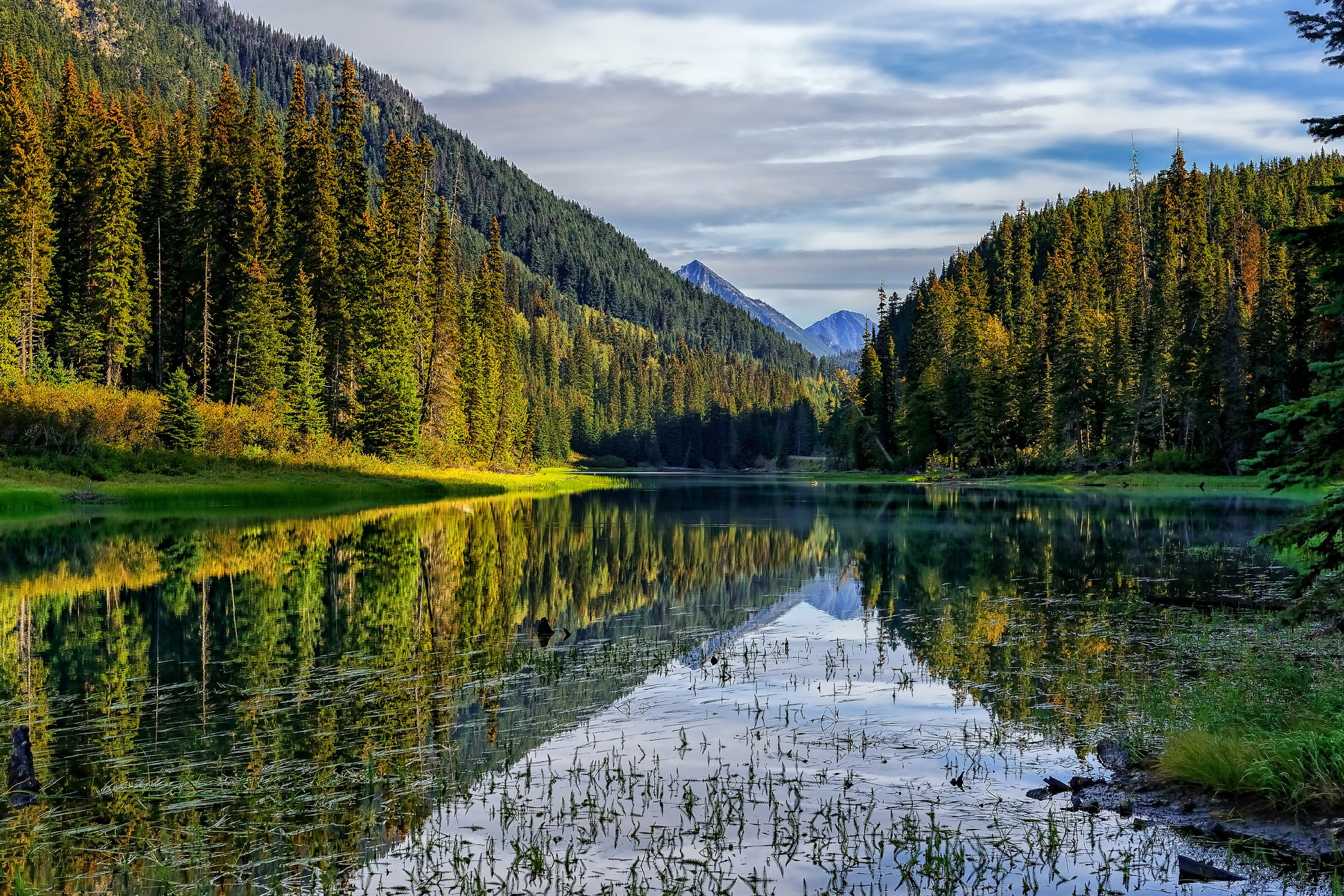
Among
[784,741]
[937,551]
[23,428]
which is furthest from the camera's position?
[23,428]

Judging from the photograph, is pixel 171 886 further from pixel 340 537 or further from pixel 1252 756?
pixel 340 537

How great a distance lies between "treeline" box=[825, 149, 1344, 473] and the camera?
8212cm

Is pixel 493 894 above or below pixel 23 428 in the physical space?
below

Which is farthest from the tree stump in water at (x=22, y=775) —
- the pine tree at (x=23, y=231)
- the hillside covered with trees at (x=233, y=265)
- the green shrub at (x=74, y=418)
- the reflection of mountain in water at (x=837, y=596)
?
the pine tree at (x=23, y=231)

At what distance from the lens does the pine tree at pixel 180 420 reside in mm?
53125

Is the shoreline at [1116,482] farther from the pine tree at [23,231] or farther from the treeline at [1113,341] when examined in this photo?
the pine tree at [23,231]

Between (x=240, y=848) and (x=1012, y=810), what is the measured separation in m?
7.57

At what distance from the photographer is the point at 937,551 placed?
36.4m

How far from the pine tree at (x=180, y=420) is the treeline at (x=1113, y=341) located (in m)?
54.2

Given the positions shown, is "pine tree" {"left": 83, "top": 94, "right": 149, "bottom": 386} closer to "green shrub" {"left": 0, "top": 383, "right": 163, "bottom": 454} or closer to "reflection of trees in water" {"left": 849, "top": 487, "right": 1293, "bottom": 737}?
"green shrub" {"left": 0, "top": 383, "right": 163, "bottom": 454}

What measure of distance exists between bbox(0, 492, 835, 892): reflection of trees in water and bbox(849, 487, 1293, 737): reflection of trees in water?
14.2 ft

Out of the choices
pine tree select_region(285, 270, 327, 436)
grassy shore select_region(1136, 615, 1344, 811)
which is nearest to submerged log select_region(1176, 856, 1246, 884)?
grassy shore select_region(1136, 615, 1344, 811)

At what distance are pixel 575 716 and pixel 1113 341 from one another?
95.9m

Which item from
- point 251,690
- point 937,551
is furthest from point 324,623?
point 937,551
